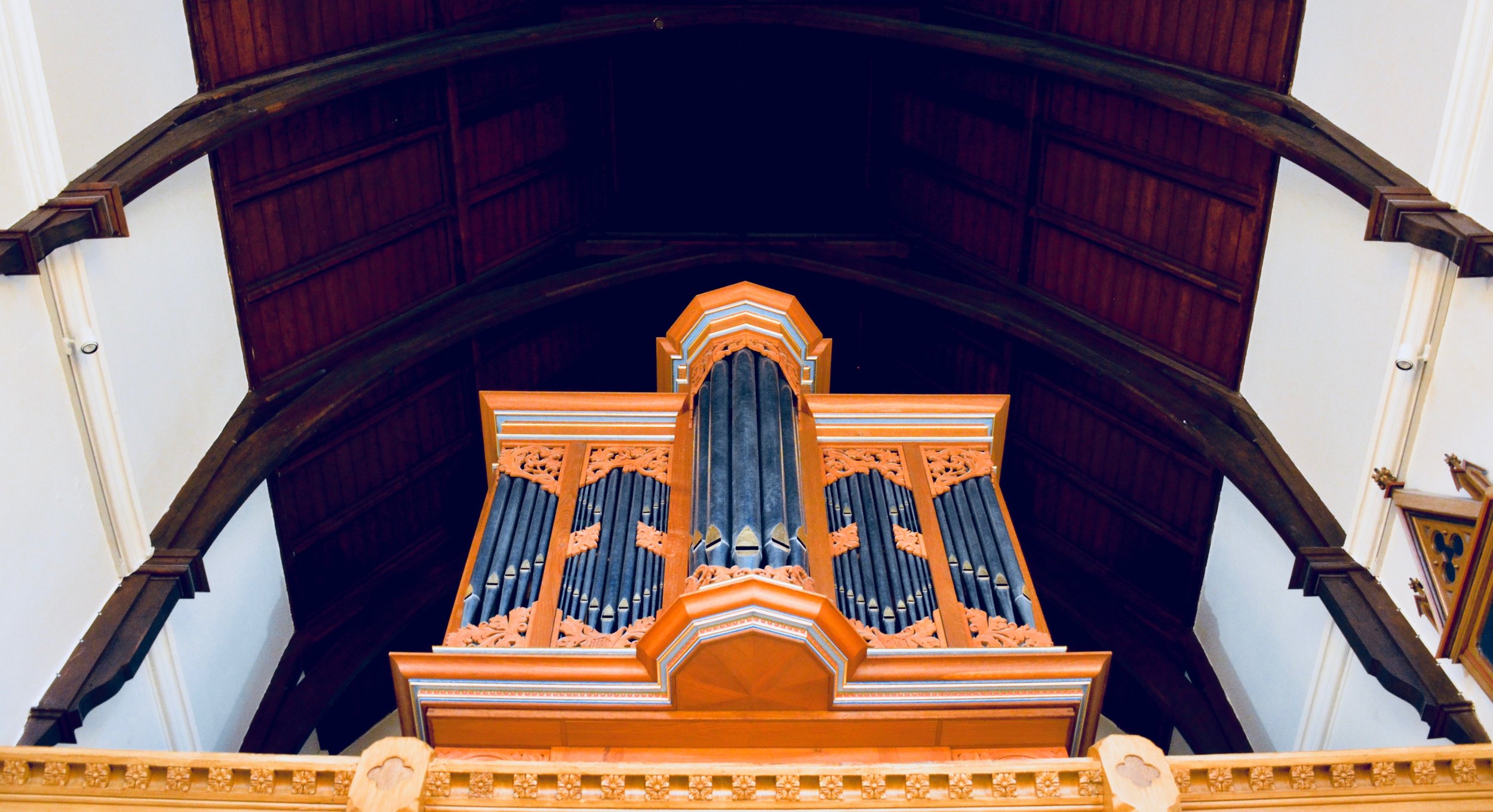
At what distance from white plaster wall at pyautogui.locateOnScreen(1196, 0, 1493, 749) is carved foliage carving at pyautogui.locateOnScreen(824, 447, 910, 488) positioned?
260cm

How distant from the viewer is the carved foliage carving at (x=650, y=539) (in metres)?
7.99

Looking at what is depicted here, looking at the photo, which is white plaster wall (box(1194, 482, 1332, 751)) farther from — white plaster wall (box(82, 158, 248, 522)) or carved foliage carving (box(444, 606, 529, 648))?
white plaster wall (box(82, 158, 248, 522))

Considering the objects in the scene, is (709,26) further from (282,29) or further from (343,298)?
(343,298)

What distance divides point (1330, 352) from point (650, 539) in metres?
4.42

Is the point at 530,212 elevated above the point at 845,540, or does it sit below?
above

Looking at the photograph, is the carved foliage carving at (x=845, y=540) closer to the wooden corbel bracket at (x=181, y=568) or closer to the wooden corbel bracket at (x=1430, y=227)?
the wooden corbel bracket at (x=1430, y=227)

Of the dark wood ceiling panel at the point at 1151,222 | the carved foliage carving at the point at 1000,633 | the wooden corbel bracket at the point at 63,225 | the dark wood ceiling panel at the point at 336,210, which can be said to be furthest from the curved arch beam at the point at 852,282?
the wooden corbel bracket at the point at 63,225

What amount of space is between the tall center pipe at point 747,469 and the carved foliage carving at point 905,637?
56cm

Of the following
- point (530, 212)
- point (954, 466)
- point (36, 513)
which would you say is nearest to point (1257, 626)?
point (954, 466)

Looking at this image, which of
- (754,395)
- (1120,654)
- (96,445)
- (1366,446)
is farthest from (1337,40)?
(96,445)

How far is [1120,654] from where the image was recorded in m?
10.7

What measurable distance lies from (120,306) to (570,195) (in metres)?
5.14

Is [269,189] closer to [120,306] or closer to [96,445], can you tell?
[120,306]

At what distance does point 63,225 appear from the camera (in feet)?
21.1
